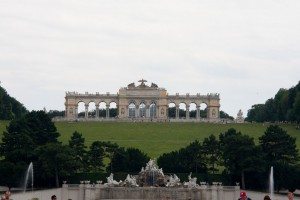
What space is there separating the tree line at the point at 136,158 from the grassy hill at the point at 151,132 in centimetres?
798

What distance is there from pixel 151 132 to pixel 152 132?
93 mm

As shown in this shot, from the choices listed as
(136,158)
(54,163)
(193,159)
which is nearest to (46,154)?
(54,163)

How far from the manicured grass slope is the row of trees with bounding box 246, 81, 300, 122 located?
3.73m

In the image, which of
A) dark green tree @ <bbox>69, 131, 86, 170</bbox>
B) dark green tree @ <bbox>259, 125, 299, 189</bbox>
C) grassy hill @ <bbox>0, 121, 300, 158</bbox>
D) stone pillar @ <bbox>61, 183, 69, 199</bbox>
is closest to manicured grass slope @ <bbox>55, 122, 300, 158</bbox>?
grassy hill @ <bbox>0, 121, 300, 158</bbox>

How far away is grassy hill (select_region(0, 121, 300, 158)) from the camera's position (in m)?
73.8

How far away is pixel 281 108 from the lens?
10094 centimetres

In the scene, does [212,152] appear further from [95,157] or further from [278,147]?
[95,157]

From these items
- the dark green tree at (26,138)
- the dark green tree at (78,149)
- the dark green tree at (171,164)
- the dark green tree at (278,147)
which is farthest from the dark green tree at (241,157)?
the dark green tree at (26,138)

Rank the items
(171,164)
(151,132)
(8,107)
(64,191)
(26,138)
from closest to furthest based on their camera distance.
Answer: (64,191)
(26,138)
(171,164)
(151,132)
(8,107)

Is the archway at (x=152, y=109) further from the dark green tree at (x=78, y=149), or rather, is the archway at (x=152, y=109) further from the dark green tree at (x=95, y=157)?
the dark green tree at (x=95, y=157)

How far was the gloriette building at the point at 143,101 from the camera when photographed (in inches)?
4247

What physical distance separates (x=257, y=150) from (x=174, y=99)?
53541mm

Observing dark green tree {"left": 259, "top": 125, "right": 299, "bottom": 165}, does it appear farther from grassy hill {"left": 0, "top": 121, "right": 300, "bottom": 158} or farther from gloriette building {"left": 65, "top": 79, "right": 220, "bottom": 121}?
gloriette building {"left": 65, "top": 79, "right": 220, "bottom": 121}

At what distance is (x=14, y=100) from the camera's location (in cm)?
11069
